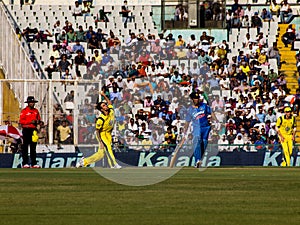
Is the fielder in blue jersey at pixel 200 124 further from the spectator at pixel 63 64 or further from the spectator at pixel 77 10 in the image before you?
the spectator at pixel 77 10

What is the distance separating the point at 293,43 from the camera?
3706cm

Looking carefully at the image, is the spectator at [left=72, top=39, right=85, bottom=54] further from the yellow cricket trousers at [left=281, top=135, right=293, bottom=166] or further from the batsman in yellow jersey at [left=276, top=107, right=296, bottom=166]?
the yellow cricket trousers at [left=281, top=135, right=293, bottom=166]

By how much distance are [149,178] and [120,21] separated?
18116 mm

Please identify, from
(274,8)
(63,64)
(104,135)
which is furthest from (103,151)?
(274,8)

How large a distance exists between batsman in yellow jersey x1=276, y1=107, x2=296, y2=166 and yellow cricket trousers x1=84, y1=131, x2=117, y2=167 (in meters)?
5.04

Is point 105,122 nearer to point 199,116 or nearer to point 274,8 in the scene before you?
point 199,116

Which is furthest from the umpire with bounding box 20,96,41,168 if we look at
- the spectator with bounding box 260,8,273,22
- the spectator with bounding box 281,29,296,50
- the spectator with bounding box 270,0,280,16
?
the spectator with bounding box 270,0,280,16

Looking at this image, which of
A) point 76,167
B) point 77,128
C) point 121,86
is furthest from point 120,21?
point 76,167

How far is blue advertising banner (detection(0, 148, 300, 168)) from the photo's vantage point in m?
28.9

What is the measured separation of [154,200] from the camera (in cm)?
1567

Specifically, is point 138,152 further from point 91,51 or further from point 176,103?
point 91,51

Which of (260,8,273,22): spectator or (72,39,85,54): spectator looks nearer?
(72,39,85,54): spectator

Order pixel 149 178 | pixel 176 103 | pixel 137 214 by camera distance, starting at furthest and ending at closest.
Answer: pixel 176 103
pixel 149 178
pixel 137 214

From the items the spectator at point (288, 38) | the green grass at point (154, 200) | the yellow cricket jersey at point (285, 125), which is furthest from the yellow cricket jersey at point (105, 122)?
the spectator at point (288, 38)
